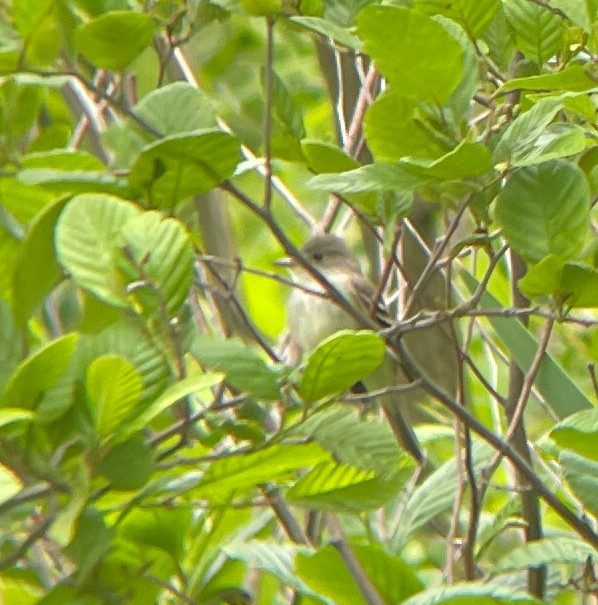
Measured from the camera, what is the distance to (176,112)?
1.40m

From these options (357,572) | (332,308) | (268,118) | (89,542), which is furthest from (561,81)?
(332,308)

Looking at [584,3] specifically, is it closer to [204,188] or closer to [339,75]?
[204,188]

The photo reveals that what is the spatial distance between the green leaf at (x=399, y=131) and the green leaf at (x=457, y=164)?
75mm

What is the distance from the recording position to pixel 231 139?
52.1 inches

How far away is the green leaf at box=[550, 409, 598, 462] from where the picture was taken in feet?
4.17

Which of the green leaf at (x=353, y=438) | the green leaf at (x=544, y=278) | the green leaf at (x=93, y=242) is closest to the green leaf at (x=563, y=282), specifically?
the green leaf at (x=544, y=278)

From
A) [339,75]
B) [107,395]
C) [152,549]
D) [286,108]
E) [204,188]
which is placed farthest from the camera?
[339,75]

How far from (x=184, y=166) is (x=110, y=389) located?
315 millimetres

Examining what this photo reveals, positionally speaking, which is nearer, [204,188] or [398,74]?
[398,74]

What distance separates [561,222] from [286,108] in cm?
44

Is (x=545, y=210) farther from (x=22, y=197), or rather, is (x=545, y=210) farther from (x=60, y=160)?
(x=22, y=197)

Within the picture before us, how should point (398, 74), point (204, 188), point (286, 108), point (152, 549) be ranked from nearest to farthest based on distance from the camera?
point (398, 74) → point (204, 188) → point (152, 549) → point (286, 108)

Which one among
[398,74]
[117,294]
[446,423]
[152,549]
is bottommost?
[446,423]

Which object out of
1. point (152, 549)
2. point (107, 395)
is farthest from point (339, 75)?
point (107, 395)
